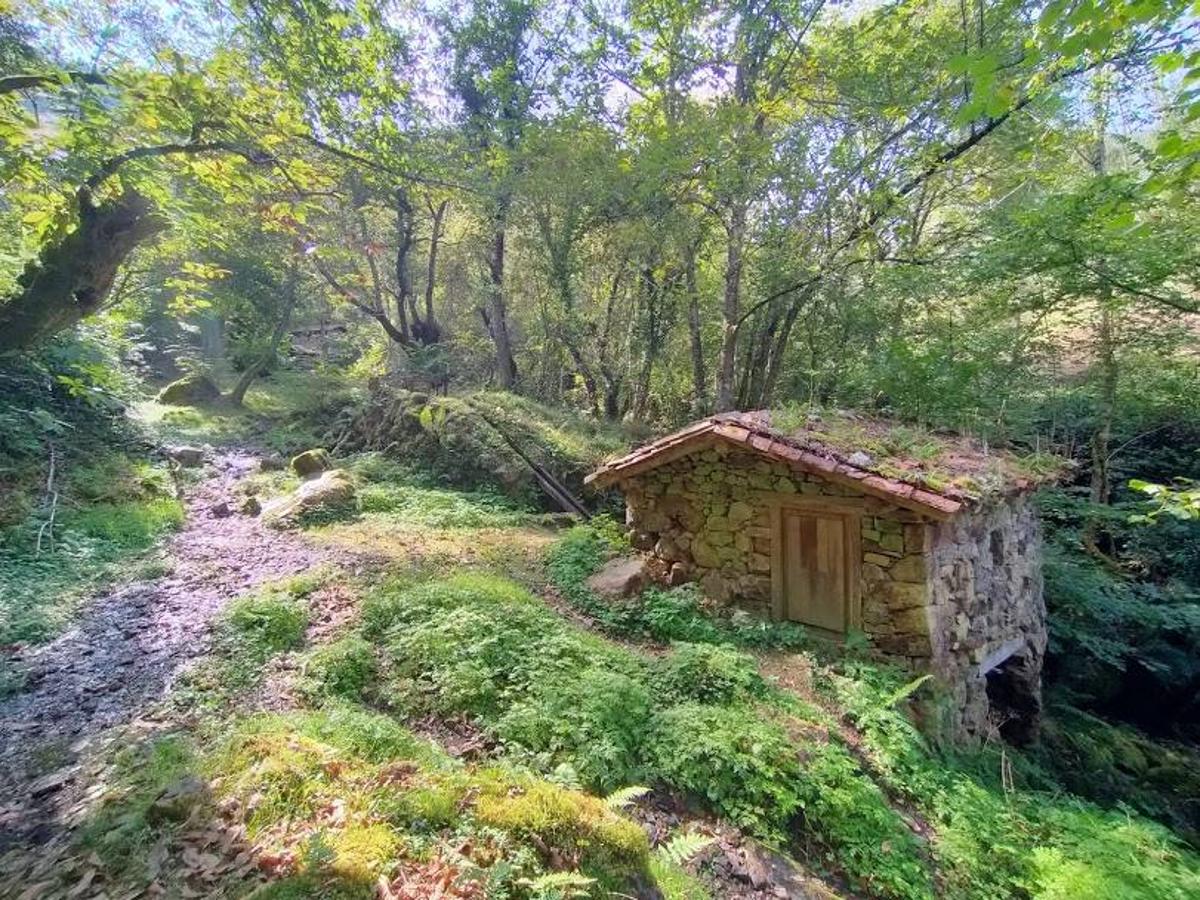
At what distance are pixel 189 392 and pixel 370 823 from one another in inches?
827

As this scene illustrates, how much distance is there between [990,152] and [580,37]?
964 centimetres

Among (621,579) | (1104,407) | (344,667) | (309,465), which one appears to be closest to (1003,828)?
(621,579)

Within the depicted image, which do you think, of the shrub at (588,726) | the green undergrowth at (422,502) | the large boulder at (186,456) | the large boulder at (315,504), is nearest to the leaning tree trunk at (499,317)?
the green undergrowth at (422,502)

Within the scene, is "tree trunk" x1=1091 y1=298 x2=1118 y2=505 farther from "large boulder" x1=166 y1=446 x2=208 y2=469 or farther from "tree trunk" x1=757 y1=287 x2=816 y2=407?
"large boulder" x1=166 y1=446 x2=208 y2=469

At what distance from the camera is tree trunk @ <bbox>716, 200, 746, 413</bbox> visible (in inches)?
461

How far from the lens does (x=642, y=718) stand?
5430mm

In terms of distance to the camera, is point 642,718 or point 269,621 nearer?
point 642,718

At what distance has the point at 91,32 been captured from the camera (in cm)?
521

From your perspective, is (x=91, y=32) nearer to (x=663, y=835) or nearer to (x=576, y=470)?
(x=663, y=835)

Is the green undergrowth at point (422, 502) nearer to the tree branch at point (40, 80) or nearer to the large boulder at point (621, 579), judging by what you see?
the large boulder at point (621, 579)

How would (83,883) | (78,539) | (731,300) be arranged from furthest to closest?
(731,300)
(78,539)
(83,883)

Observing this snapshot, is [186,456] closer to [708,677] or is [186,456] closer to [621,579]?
[621,579]

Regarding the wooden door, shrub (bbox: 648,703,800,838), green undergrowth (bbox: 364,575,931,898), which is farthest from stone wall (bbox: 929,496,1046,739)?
shrub (bbox: 648,703,800,838)

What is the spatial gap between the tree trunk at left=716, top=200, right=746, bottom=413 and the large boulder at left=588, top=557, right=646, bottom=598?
16.5ft
